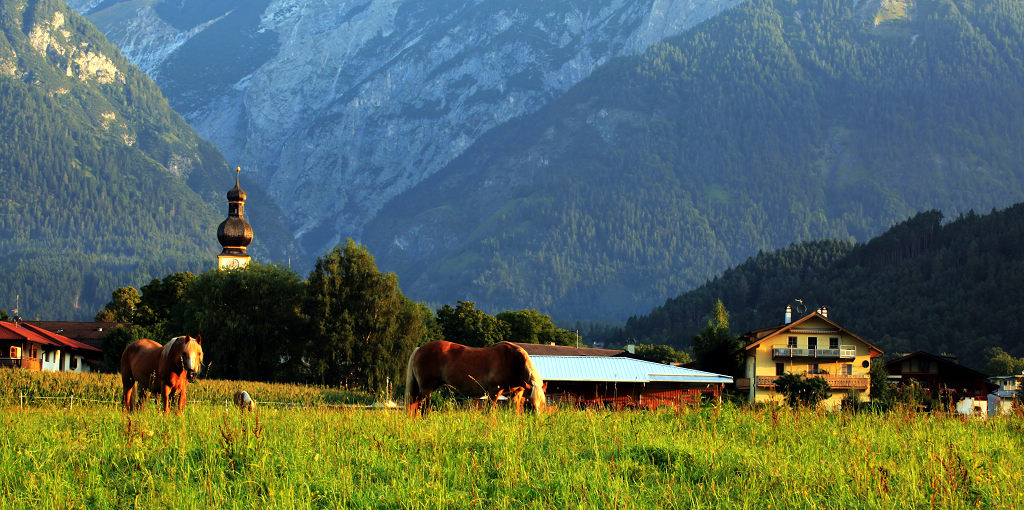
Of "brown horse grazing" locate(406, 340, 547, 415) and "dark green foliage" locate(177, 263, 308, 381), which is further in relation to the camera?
"dark green foliage" locate(177, 263, 308, 381)

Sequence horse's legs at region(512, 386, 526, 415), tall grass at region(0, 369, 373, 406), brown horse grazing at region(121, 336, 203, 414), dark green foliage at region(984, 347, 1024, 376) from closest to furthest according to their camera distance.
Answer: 1. horse's legs at region(512, 386, 526, 415)
2. brown horse grazing at region(121, 336, 203, 414)
3. tall grass at region(0, 369, 373, 406)
4. dark green foliage at region(984, 347, 1024, 376)

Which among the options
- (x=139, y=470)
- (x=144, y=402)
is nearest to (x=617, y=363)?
(x=144, y=402)

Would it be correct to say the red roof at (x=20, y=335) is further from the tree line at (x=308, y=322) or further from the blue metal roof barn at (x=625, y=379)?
the blue metal roof barn at (x=625, y=379)

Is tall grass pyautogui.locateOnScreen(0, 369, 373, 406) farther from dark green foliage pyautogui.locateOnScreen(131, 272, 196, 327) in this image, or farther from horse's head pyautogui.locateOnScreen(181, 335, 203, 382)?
dark green foliage pyautogui.locateOnScreen(131, 272, 196, 327)

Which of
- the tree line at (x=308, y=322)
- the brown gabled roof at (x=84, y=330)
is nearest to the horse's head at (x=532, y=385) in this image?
the tree line at (x=308, y=322)

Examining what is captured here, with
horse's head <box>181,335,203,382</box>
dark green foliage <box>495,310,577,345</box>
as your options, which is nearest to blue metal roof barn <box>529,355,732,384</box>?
horse's head <box>181,335,203,382</box>

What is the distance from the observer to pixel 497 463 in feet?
38.6

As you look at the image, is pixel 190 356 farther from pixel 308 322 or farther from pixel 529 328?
pixel 529 328

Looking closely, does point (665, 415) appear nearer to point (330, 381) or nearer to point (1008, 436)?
point (1008, 436)

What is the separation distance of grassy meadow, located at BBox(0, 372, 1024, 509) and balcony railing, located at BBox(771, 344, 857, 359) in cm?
8155

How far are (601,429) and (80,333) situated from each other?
111973 millimetres

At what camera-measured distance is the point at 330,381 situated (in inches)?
3039

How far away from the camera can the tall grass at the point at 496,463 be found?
10609 millimetres

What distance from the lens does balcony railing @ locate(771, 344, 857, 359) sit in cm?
9450
